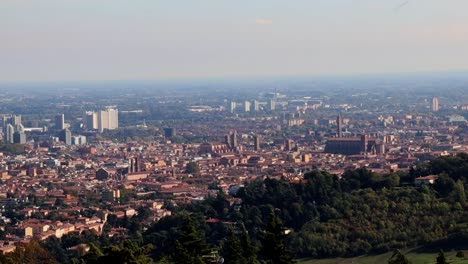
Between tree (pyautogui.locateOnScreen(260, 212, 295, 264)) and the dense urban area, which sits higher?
tree (pyautogui.locateOnScreen(260, 212, 295, 264))

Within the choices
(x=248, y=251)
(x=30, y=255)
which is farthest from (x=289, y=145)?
(x=248, y=251)

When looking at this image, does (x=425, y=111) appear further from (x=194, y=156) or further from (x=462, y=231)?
(x=462, y=231)

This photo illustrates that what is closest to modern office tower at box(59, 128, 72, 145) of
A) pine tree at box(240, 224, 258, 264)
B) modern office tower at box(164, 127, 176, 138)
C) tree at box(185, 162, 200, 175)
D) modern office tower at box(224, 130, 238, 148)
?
modern office tower at box(164, 127, 176, 138)

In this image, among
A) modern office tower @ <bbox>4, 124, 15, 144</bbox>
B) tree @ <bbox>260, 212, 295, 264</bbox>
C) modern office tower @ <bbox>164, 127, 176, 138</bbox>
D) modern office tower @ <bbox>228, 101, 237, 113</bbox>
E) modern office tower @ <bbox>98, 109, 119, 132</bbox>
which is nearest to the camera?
tree @ <bbox>260, 212, 295, 264</bbox>

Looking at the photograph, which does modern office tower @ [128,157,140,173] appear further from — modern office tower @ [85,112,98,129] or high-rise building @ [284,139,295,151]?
modern office tower @ [85,112,98,129]

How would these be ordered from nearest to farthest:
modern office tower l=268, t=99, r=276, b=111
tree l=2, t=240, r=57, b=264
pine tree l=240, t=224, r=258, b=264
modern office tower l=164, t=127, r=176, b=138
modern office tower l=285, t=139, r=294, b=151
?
pine tree l=240, t=224, r=258, b=264, tree l=2, t=240, r=57, b=264, modern office tower l=285, t=139, r=294, b=151, modern office tower l=164, t=127, r=176, b=138, modern office tower l=268, t=99, r=276, b=111
